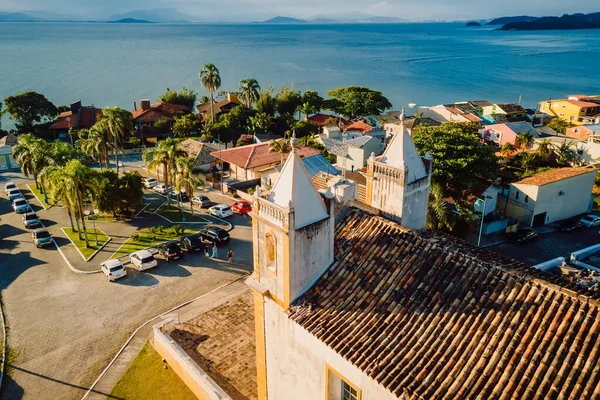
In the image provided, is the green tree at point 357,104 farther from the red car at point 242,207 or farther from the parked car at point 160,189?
the red car at point 242,207

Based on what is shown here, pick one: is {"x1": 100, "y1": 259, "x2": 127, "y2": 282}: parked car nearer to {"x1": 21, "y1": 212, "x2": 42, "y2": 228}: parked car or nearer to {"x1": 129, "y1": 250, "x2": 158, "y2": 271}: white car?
{"x1": 129, "y1": 250, "x2": 158, "y2": 271}: white car

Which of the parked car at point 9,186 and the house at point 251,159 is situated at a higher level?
the house at point 251,159

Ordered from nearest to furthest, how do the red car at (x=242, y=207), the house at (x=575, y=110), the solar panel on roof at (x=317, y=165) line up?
the red car at (x=242, y=207) → the solar panel on roof at (x=317, y=165) → the house at (x=575, y=110)

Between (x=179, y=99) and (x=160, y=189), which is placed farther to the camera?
(x=179, y=99)

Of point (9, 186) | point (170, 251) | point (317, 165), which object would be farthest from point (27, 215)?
point (317, 165)

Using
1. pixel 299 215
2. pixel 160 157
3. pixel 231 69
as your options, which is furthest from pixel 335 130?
pixel 231 69

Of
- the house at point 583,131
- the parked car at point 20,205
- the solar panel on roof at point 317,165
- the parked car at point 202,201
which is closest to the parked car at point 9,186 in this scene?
the parked car at point 20,205

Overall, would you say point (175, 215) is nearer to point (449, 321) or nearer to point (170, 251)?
point (170, 251)
